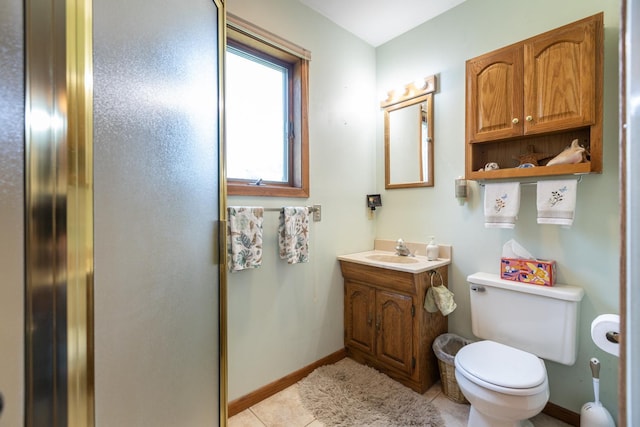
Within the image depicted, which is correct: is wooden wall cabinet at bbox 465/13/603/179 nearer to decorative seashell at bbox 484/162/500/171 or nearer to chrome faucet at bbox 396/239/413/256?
decorative seashell at bbox 484/162/500/171

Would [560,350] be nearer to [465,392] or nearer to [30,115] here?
[465,392]

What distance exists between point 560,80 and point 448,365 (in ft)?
5.54

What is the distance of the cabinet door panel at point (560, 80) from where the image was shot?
4.45 ft

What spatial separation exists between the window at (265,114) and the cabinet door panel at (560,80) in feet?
4.33

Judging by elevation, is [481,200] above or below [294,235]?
above

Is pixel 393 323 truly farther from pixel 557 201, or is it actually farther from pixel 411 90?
pixel 411 90

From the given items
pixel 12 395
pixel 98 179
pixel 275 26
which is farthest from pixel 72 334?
pixel 275 26

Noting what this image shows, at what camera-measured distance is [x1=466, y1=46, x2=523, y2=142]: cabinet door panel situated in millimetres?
1574

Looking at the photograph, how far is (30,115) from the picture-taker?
0.45 meters

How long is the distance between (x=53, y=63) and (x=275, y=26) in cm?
164

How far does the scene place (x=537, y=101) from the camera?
1503mm

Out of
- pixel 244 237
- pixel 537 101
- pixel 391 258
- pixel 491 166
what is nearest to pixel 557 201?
pixel 491 166

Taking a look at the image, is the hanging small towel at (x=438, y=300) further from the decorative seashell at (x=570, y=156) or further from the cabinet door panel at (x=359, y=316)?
the decorative seashell at (x=570, y=156)

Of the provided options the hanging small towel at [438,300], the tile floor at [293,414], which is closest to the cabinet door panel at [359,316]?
the hanging small towel at [438,300]
